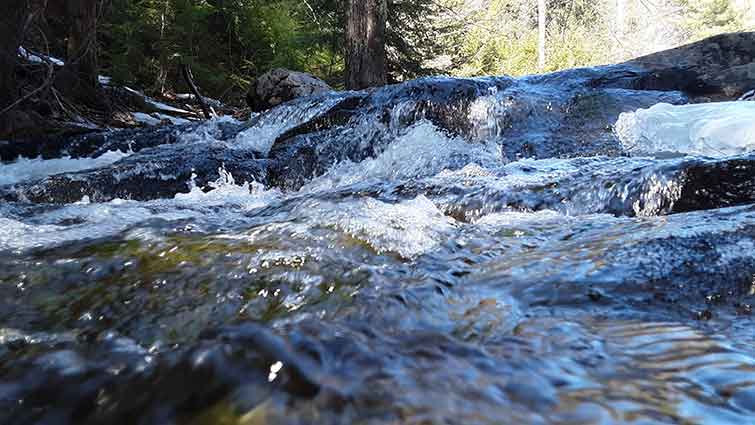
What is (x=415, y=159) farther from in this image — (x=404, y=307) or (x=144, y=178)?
(x=404, y=307)

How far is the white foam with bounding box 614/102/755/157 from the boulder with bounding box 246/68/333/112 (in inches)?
217

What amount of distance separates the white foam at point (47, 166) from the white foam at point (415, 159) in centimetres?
233

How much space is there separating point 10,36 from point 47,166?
168 cm

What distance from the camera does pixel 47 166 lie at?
5.60 metres

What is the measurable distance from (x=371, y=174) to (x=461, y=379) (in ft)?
13.4

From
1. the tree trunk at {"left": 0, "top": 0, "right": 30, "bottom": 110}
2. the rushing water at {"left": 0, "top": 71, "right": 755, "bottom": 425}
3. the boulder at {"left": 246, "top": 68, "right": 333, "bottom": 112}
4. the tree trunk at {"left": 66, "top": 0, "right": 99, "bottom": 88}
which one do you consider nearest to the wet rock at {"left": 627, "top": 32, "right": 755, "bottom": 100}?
the rushing water at {"left": 0, "top": 71, "right": 755, "bottom": 425}

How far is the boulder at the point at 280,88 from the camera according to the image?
9281mm

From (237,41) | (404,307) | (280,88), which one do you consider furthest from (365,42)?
(404,307)

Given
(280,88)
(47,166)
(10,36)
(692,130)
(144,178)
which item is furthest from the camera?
(280,88)

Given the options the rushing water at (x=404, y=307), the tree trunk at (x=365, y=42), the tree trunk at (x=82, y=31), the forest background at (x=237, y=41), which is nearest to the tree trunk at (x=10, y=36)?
the tree trunk at (x=82, y=31)

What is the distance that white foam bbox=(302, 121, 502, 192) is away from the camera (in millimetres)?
4871

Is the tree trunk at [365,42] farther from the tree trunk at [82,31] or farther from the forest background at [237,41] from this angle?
the tree trunk at [82,31]

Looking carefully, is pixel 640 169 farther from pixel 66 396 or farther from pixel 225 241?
pixel 66 396

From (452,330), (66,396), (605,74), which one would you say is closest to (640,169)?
(452,330)
